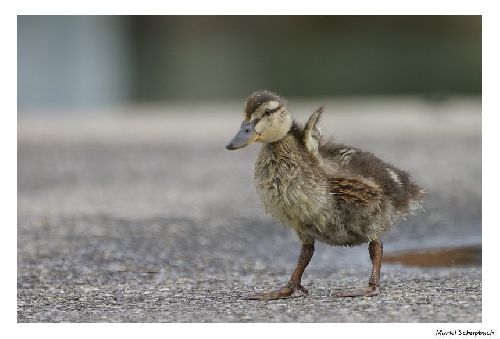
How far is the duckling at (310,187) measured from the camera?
5.80 m

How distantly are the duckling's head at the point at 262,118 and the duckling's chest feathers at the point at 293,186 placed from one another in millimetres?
106

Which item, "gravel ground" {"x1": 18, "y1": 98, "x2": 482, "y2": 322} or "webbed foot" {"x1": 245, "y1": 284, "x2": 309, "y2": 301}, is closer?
"gravel ground" {"x1": 18, "y1": 98, "x2": 482, "y2": 322}

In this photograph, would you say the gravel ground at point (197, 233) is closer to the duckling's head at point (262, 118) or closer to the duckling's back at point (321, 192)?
the duckling's back at point (321, 192)

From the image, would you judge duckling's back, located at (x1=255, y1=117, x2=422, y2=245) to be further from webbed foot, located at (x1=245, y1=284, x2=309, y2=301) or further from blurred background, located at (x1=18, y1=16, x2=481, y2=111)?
blurred background, located at (x1=18, y1=16, x2=481, y2=111)

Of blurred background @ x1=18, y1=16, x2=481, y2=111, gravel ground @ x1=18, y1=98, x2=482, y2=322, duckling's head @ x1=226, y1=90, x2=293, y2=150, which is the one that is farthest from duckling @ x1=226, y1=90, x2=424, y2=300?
blurred background @ x1=18, y1=16, x2=481, y2=111

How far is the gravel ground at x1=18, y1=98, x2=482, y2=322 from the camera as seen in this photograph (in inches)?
228

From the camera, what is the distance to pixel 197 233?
8836 mm

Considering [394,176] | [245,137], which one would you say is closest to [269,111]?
[245,137]

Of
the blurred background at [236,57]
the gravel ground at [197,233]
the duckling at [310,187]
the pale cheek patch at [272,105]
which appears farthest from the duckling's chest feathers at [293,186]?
the blurred background at [236,57]

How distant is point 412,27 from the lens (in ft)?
95.5

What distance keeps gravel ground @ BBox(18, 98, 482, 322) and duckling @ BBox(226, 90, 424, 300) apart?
14.2 inches

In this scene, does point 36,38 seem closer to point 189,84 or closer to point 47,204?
point 189,84
